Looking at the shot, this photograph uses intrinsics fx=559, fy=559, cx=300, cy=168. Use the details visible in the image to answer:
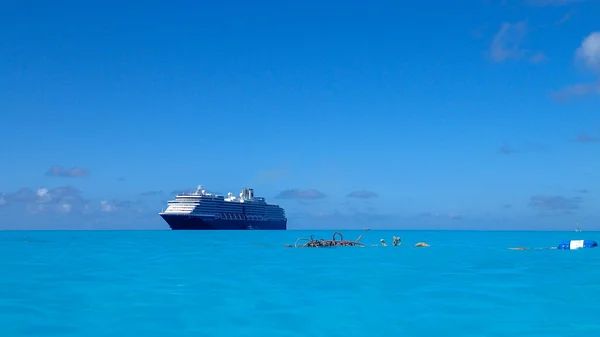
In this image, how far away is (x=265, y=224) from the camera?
155125mm

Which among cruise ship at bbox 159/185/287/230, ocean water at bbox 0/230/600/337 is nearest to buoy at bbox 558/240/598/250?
ocean water at bbox 0/230/600/337

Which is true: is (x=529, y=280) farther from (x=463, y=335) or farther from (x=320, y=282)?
(x=463, y=335)

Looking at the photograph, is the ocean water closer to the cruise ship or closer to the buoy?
the buoy

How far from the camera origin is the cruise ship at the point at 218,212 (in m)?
126

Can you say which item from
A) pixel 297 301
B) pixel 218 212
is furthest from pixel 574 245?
pixel 218 212

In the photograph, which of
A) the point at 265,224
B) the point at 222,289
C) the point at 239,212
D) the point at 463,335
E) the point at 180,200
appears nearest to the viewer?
the point at 463,335

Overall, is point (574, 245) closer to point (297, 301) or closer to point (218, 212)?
point (297, 301)

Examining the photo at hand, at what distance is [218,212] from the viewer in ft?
437

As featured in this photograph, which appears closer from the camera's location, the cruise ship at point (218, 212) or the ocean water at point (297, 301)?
the ocean water at point (297, 301)

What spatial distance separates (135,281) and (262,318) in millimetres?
11294

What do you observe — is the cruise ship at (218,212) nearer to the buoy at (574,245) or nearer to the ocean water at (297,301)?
the buoy at (574,245)

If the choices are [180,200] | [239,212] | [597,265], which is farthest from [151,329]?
[239,212]

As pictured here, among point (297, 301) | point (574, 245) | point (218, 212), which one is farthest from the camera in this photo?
point (218, 212)

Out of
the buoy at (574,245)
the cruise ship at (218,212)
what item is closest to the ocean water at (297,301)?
the buoy at (574,245)
